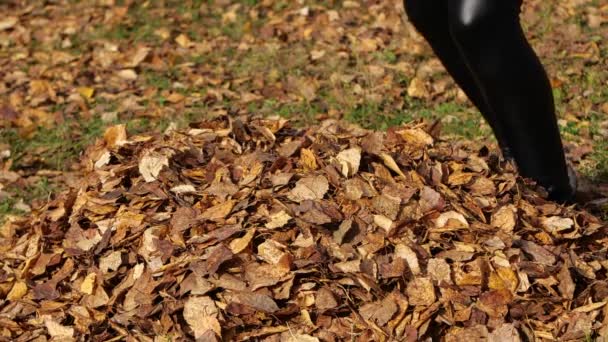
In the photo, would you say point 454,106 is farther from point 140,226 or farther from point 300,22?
point 140,226

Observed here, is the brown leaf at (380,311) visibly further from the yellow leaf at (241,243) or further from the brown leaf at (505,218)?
the brown leaf at (505,218)

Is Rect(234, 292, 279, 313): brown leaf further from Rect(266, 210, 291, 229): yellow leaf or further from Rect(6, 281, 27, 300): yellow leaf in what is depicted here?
Rect(6, 281, 27, 300): yellow leaf

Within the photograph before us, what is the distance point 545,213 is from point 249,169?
1154 mm

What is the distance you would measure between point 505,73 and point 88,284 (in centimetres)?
168

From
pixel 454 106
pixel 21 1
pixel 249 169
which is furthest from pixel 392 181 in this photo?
pixel 21 1

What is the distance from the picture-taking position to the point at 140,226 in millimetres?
3350

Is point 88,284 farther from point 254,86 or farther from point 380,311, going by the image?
point 254,86

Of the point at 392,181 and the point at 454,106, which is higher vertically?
the point at 392,181

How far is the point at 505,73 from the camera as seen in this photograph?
3.32m

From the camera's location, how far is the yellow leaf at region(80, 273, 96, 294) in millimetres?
3227

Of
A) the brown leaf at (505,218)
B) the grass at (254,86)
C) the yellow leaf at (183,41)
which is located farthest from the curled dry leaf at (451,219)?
the yellow leaf at (183,41)

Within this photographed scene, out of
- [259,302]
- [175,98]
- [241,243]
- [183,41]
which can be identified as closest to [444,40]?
[241,243]

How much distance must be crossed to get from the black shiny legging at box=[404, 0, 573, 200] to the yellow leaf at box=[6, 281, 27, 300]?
1.84 meters

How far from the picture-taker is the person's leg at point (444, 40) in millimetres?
3635
